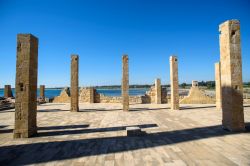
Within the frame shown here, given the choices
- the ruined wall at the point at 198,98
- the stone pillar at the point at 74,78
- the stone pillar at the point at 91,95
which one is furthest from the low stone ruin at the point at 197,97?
the stone pillar at the point at 74,78

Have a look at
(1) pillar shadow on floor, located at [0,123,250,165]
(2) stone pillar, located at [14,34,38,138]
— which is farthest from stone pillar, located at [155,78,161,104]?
(2) stone pillar, located at [14,34,38,138]

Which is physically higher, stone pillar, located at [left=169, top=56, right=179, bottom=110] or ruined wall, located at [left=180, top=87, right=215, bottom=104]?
stone pillar, located at [left=169, top=56, right=179, bottom=110]

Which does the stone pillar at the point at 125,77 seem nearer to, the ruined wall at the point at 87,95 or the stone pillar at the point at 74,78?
the stone pillar at the point at 74,78

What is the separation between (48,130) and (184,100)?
1774 cm

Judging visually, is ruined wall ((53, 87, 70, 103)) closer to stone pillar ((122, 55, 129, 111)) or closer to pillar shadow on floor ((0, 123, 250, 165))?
stone pillar ((122, 55, 129, 111))

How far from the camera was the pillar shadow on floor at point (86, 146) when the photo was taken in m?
5.34

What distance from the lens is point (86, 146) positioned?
635cm

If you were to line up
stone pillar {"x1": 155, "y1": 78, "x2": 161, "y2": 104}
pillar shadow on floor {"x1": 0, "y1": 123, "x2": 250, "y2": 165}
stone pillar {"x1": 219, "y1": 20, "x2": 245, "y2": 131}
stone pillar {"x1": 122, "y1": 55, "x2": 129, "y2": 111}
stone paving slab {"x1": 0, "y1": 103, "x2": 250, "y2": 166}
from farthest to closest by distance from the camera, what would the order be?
stone pillar {"x1": 155, "y1": 78, "x2": 161, "y2": 104}
stone pillar {"x1": 122, "y1": 55, "x2": 129, "y2": 111}
stone pillar {"x1": 219, "y1": 20, "x2": 245, "y2": 131}
pillar shadow on floor {"x1": 0, "y1": 123, "x2": 250, "y2": 165}
stone paving slab {"x1": 0, "y1": 103, "x2": 250, "y2": 166}

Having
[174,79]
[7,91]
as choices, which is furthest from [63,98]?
[174,79]

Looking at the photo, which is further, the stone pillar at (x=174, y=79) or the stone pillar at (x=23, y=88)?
the stone pillar at (x=174, y=79)

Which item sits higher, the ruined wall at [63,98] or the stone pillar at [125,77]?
the stone pillar at [125,77]

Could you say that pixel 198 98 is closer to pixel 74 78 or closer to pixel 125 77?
pixel 125 77

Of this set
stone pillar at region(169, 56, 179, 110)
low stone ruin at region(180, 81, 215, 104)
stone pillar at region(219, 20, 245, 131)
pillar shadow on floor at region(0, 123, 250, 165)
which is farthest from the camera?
low stone ruin at region(180, 81, 215, 104)

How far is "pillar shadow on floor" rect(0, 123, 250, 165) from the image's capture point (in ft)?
17.5
